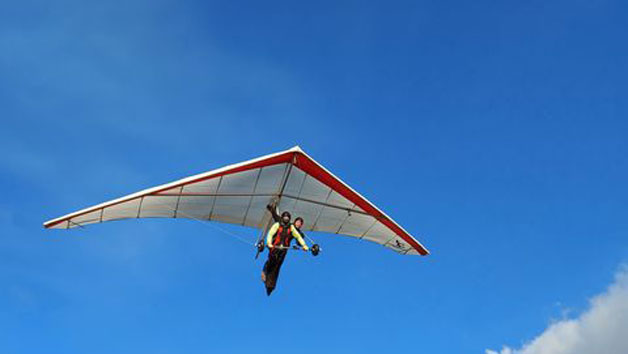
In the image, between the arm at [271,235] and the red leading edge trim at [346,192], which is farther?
the red leading edge trim at [346,192]

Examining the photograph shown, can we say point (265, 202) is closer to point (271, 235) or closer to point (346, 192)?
point (271, 235)

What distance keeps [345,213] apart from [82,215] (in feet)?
29.9

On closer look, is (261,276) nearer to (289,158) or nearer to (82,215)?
(289,158)

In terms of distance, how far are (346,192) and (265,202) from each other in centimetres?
279

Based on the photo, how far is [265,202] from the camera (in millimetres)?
21812

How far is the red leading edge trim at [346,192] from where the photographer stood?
20047mm

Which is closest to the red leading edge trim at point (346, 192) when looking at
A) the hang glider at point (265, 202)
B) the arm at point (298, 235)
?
the hang glider at point (265, 202)

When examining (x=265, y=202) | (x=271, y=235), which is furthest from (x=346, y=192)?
(x=271, y=235)

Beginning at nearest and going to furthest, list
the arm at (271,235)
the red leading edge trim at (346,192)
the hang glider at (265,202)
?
the hang glider at (265,202) < the arm at (271,235) < the red leading edge trim at (346,192)

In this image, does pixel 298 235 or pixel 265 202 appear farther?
pixel 265 202

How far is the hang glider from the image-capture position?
61.0ft

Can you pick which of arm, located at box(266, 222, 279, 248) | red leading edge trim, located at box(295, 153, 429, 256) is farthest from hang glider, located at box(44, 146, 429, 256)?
arm, located at box(266, 222, 279, 248)

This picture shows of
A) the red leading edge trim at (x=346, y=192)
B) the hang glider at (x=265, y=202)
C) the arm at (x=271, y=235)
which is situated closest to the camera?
the hang glider at (x=265, y=202)

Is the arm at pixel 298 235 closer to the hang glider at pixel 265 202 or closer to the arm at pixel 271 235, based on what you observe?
the arm at pixel 271 235
